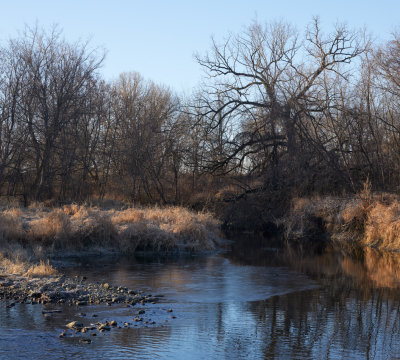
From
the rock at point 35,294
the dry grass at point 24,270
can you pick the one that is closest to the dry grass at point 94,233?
the dry grass at point 24,270

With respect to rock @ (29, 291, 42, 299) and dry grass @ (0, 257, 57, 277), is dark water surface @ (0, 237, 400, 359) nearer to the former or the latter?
rock @ (29, 291, 42, 299)

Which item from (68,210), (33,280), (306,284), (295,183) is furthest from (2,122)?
(306,284)

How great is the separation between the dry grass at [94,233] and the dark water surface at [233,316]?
164cm

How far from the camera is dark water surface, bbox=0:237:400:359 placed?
8344 mm

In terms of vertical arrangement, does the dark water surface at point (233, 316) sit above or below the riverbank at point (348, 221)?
below

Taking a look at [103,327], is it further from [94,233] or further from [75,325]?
[94,233]

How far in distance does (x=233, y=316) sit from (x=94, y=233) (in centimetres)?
985

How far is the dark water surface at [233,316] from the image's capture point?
8.34 metres

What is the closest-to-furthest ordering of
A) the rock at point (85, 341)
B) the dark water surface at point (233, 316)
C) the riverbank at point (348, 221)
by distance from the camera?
the dark water surface at point (233, 316) → the rock at point (85, 341) → the riverbank at point (348, 221)

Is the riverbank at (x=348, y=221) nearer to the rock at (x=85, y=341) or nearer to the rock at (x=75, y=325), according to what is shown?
the rock at (x=75, y=325)

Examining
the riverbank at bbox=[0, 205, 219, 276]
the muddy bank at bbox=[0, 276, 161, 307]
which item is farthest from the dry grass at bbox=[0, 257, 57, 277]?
the riverbank at bbox=[0, 205, 219, 276]

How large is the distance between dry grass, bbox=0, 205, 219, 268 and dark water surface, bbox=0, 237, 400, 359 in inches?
64.6

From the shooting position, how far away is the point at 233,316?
10.7 m

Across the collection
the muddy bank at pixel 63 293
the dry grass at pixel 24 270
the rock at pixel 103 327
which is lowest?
the rock at pixel 103 327
